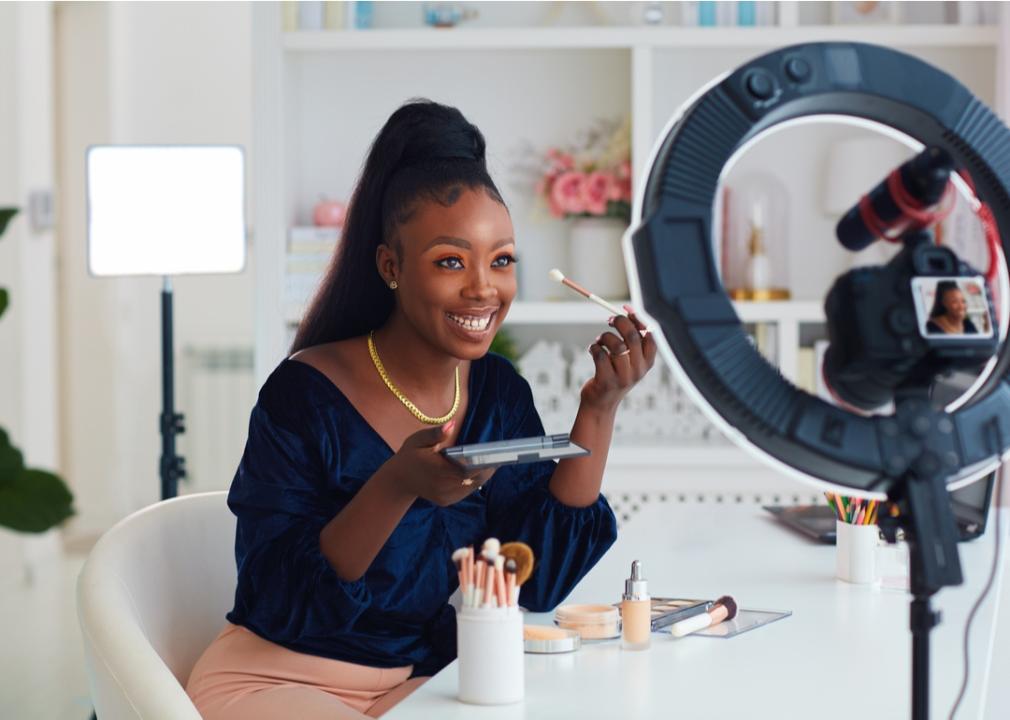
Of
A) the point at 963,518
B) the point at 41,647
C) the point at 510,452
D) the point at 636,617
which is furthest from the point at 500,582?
the point at 41,647

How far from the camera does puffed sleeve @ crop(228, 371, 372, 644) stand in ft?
4.53

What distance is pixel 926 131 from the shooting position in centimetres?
73

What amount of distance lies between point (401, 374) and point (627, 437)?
6.21 ft

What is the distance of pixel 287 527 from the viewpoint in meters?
1.42

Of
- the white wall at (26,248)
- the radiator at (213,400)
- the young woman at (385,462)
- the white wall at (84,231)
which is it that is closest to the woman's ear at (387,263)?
the young woman at (385,462)

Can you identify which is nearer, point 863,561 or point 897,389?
point 897,389

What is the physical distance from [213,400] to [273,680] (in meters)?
4.61

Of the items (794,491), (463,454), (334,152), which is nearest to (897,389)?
(463,454)

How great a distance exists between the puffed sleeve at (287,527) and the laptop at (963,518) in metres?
0.81

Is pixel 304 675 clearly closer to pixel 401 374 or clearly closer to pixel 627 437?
pixel 401 374

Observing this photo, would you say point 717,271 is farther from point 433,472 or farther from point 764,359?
point 433,472

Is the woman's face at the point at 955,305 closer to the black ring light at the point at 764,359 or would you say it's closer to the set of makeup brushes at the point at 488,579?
the black ring light at the point at 764,359

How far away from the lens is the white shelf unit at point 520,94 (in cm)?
334

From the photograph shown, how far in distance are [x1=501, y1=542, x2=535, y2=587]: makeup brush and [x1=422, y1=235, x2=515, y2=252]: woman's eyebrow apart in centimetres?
46
